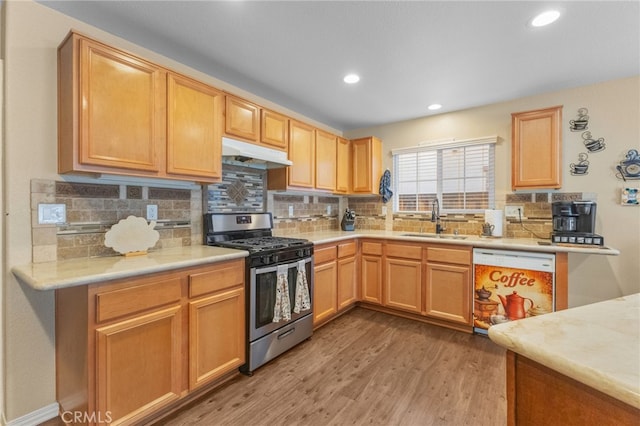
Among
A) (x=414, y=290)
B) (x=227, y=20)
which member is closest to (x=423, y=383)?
(x=414, y=290)

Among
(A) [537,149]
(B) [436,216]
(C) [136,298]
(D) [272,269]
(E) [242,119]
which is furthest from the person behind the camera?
(B) [436,216]

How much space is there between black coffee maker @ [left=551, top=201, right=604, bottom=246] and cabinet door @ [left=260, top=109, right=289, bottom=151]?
8.99 ft

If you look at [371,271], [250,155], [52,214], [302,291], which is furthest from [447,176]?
[52,214]

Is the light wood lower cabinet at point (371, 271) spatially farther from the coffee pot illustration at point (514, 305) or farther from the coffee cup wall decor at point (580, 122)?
the coffee cup wall decor at point (580, 122)

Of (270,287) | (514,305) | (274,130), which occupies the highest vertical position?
(274,130)

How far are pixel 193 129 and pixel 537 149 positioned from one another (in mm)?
3292

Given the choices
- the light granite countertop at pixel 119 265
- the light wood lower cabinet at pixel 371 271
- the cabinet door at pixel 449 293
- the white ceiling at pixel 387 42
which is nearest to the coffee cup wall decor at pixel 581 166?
the white ceiling at pixel 387 42

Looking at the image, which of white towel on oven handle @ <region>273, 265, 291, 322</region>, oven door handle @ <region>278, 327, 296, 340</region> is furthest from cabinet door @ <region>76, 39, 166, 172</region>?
oven door handle @ <region>278, 327, 296, 340</region>

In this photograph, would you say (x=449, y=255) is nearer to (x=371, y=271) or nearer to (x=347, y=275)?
(x=371, y=271)

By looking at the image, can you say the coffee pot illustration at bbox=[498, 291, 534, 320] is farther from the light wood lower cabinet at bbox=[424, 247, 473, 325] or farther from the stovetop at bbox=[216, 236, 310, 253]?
the stovetop at bbox=[216, 236, 310, 253]

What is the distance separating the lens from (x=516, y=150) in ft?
9.92

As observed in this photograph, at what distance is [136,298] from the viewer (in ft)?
5.14

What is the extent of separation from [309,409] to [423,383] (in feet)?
2.86

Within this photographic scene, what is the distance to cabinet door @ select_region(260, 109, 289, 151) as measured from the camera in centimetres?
276
